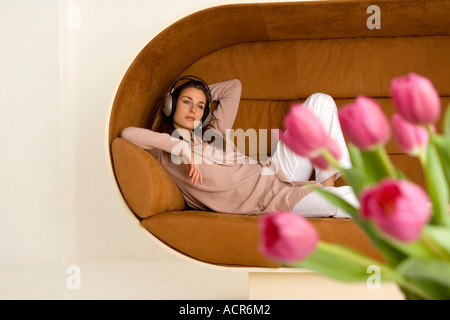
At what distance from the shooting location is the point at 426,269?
0.26 m

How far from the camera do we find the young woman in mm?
1790

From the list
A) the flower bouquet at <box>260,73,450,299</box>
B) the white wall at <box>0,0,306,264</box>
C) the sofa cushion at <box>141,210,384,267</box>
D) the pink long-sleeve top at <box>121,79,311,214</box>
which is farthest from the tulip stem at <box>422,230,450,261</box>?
the white wall at <box>0,0,306,264</box>

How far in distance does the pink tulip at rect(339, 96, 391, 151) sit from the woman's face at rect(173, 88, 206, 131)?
182 cm

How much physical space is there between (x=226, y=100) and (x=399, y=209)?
2.01m

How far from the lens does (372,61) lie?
2.25m

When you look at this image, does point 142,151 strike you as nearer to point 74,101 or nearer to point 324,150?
point 74,101

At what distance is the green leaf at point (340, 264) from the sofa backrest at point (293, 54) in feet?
5.76

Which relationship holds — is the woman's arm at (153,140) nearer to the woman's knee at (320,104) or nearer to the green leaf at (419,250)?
the woman's knee at (320,104)

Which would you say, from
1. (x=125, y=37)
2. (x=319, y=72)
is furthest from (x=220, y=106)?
(x=125, y=37)

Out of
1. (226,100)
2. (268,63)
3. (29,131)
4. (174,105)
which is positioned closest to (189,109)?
(174,105)

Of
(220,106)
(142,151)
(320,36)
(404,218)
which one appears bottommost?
(404,218)

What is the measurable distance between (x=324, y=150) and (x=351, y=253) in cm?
6

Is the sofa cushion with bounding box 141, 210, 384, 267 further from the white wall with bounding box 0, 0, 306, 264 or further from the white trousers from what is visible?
the white wall with bounding box 0, 0, 306, 264

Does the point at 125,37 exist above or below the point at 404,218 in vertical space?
above
